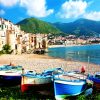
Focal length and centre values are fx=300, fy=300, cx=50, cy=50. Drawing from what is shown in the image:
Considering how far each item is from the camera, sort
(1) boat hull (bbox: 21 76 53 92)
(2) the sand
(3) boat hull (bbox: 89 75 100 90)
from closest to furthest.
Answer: (1) boat hull (bbox: 21 76 53 92) < (3) boat hull (bbox: 89 75 100 90) < (2) the sand

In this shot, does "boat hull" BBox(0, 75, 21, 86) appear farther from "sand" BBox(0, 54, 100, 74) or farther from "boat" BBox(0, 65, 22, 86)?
"sand" BBox(0, 54, 100, 74)

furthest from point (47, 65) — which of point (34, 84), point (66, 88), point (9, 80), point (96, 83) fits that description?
point (66, 88)

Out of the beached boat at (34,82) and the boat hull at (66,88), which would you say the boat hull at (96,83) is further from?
the beached boat at (34,82)

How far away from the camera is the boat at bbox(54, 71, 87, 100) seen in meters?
21.7

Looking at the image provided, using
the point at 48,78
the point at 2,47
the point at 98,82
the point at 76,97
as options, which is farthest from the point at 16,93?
the point at 2,47

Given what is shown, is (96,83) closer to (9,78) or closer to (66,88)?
(66,88)

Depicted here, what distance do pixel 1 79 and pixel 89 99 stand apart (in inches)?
349

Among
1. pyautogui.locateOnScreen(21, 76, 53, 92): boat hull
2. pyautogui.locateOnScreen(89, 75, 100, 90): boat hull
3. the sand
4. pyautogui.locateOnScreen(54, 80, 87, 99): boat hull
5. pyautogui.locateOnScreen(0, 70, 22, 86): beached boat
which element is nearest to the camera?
pyautogui.locateOnScreen(54, 80, 87, 99): boat hull

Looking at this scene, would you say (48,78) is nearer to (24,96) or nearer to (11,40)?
(24,96)

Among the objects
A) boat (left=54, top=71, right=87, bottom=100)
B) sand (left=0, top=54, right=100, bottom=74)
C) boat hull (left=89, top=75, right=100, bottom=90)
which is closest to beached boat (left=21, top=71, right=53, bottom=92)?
boat (left=54, top=71, right=87, bottom=100)

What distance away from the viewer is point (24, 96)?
2298cm

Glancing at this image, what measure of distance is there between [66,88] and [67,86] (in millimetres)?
188

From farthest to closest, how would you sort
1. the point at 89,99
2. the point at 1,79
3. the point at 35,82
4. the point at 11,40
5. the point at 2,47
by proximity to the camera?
the point at 11,40
the point at 2,47
the point at 1,79
the point at 35,82
the point at 89,99

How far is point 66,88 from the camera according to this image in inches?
870
